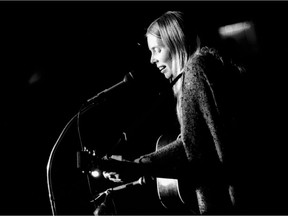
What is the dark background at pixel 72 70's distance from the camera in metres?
2.31

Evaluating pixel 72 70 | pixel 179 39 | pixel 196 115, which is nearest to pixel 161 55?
pixel 179 39

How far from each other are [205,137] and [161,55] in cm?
70

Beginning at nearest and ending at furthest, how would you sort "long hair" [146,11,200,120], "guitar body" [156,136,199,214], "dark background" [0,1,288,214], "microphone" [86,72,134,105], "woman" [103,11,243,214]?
1. "woman" [103,11,243,214]
2. "microphone" [86,72,134,105]
3. "long hair" [146,11,200,120]
4. "guitar body" [156,136,199,214]
5. "dark background" [0,1,288,214]

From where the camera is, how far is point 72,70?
262 centimetres

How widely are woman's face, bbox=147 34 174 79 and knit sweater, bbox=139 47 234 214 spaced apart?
0.46 metres

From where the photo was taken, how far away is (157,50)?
1722 millimetres

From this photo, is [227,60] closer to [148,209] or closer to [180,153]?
[180,153]

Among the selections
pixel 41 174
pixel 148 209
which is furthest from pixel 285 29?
pixel 41 174

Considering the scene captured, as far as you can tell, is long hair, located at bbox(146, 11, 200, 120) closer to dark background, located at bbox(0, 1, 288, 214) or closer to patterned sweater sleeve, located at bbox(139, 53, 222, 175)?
patterned sweater sleeve, located at bbox(139, 53, 222, 175)

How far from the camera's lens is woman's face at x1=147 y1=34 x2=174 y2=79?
168cm

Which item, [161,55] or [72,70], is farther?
[72,70]

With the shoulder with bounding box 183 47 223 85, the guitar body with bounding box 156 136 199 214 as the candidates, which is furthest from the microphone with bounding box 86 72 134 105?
the guitar body with bounding box 156 136 199 214

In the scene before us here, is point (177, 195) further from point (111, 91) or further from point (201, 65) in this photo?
point (201, 65)

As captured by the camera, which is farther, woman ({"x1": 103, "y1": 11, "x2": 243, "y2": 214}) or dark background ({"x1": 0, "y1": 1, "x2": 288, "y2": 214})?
dark background ({"x1": 0, "y1": 1, "x2": 288, "y2": 214})
